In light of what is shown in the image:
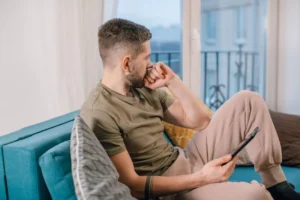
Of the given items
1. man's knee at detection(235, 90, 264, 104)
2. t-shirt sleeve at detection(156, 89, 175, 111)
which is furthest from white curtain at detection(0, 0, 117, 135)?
man's knee at detection(235, 90, 264, 104)

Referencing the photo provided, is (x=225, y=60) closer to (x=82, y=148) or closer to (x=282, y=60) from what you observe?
(x=282, y=60)

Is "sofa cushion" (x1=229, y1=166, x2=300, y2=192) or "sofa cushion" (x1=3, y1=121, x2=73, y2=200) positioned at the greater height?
"sofa cushion" (x1=3, y1=121, x2=73, y2=200)

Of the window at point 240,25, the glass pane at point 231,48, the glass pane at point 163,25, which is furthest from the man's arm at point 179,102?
the window at point 240,25

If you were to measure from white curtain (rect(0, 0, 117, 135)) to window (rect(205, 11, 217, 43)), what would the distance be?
122 centimetres

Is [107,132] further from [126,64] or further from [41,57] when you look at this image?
[41,57]

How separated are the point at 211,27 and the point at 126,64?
5.79 feet

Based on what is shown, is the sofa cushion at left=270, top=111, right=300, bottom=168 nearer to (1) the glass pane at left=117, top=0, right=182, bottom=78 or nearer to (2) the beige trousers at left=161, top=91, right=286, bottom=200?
(2) the beige trousers at left=161, top=91, right=286, bottom=200

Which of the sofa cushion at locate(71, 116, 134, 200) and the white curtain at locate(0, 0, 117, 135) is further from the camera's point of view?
the white curtain at locate(0, 0, 117, 135)

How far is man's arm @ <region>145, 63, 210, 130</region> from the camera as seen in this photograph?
1650 mm

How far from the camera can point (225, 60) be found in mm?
3225

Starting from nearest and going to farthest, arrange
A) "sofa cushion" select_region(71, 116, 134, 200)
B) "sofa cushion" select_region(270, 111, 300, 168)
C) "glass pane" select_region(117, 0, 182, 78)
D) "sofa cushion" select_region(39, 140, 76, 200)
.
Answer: "sofa cushion" select_region(71, 116, 134, 200) → "sofa cushion" select_region(39, 140, 76, 200) → "sofa cushion" select_region(270, 111, 300, 168) → "glass pane" select_region(117, 0, 182, 78)

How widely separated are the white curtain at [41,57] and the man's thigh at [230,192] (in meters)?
0.97

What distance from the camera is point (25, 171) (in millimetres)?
1193

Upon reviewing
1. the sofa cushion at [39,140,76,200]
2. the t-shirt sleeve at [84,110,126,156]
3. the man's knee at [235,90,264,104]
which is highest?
the man's knee at [235,90,264,104]
